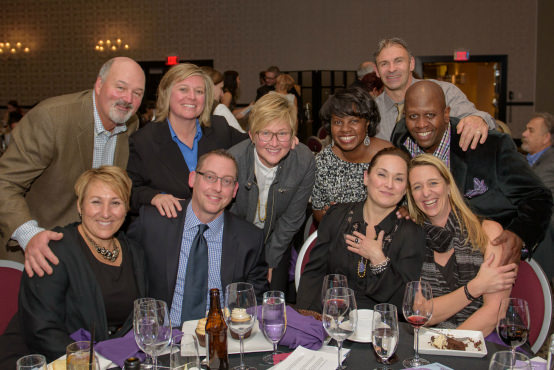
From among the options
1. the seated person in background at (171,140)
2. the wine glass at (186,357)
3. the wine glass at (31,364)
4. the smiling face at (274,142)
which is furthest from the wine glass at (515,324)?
the seated person in background at (171,140)

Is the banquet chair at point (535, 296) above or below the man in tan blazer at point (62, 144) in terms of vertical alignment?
below

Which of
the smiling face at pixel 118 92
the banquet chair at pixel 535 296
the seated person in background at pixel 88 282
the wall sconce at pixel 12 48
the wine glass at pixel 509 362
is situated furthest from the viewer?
the wall sconce at pixel 12 48

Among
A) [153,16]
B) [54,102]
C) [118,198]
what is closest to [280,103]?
[118,198]

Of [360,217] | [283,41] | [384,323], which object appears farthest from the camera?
[283,41]

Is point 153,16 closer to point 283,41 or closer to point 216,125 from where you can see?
point 283,41

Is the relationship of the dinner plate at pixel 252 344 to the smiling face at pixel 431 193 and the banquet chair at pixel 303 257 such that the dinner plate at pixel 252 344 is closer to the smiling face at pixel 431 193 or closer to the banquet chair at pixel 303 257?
the banquet chair at pixel 303 257

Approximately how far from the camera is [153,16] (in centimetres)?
1147

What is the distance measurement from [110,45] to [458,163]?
1092 cm

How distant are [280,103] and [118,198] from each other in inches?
38.7

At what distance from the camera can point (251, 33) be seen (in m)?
11.0

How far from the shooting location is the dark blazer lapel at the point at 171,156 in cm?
275

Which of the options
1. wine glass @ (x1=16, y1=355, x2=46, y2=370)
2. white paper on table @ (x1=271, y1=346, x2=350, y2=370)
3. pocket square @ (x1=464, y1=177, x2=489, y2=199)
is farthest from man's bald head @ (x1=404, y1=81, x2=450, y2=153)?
wine glass @ (x1=16, y1=355, x2=46, y2=370)

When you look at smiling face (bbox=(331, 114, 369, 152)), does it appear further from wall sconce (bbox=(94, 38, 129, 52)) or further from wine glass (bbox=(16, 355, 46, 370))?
wall sconce (bbox=(94, 38, 129, 52))

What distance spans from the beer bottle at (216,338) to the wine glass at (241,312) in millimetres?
46
